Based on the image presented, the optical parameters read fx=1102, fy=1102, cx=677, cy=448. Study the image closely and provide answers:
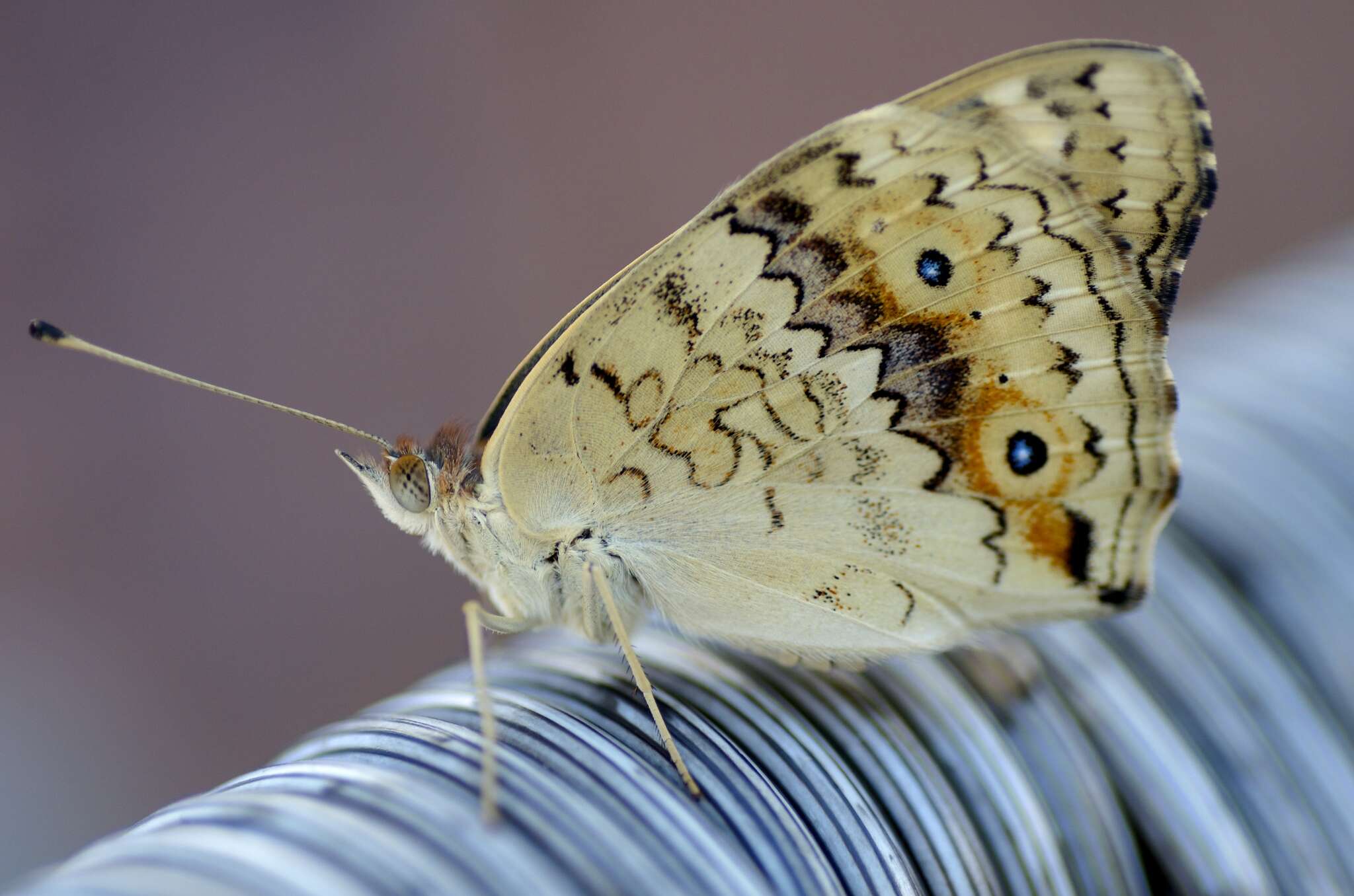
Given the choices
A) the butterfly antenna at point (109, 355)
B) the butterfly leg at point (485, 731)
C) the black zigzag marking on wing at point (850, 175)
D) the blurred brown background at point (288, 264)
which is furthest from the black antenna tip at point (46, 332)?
the blurred brown background at point (288, 264)

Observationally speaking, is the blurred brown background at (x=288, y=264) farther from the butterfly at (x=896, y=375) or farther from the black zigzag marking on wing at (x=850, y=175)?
the black zigzag marking on wing at (x=850, y=175)

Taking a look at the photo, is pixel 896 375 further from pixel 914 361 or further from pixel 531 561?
pixel 531 561

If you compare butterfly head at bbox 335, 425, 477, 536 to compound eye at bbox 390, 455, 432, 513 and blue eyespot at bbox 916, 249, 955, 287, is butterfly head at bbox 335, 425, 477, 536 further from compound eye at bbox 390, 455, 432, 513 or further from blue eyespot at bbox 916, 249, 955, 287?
blue eyespot at bbox 916, 249, 955, 287

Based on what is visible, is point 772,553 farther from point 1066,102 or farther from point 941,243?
point 1066,102

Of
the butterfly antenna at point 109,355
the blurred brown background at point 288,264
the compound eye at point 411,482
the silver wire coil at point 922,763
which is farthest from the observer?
the blurred brown background at point 288,264

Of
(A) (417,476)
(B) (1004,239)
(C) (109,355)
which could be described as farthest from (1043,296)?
(C) (109,355)

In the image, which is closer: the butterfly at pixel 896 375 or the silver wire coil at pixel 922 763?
the silver wire coil at pixel 922 763

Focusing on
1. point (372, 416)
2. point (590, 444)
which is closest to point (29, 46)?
point (372, 416)
